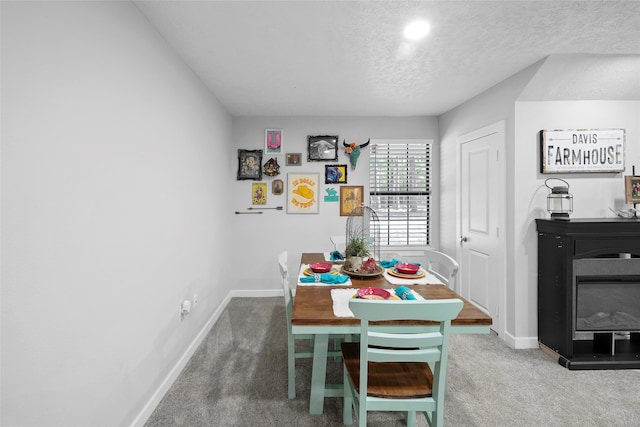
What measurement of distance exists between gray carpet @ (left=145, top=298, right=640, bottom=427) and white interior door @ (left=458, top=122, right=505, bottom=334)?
592 millimetres

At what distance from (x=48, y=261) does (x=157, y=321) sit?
1.04 m

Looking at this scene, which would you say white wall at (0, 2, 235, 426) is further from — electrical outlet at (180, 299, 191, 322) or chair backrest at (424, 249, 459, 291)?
chair backrest at (424, 249, 459, 291)

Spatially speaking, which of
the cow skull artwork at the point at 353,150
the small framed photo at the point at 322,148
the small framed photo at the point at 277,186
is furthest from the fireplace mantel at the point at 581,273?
the small framed photo at the point at 277,186

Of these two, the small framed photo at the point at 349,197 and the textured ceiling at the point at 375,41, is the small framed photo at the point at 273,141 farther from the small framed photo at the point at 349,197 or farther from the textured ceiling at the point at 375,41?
the small framed photo at the point at 349,197

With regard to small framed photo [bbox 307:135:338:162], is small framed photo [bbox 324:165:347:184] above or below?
below

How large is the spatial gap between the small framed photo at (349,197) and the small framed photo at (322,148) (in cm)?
48

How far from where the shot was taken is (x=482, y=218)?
3.29 metres

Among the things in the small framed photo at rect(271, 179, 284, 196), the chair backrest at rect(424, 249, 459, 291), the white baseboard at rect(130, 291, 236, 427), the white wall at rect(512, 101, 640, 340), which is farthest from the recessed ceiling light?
the white baseboard at rect(130, 291, 236, 427)

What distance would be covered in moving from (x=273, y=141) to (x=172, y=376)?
3.06 m

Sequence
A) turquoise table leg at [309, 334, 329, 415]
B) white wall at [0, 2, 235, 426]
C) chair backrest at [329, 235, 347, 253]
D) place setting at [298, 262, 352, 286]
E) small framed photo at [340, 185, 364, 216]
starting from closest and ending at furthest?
1. white wall at [0, 2, 235, 426]
2. turquoise table leg at [309, 334, 329, 415]
3. place setting at [298, 262, 352, 286]
4. chair backrest at [329, 235, 347, 253]
5. small framed photo at [340, 185, 364, 216]

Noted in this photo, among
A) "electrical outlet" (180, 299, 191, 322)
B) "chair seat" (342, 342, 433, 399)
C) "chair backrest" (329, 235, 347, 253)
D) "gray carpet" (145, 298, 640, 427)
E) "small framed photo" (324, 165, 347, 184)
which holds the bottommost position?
"gray carpet" (145, 298, 640, 427)

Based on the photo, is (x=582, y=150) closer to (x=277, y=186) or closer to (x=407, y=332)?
(x=407, y=332)

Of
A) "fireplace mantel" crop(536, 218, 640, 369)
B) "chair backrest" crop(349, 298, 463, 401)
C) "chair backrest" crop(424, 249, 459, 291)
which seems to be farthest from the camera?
"fireplace mantel" crop(536, 218, 640, 369)

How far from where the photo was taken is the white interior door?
301cm
